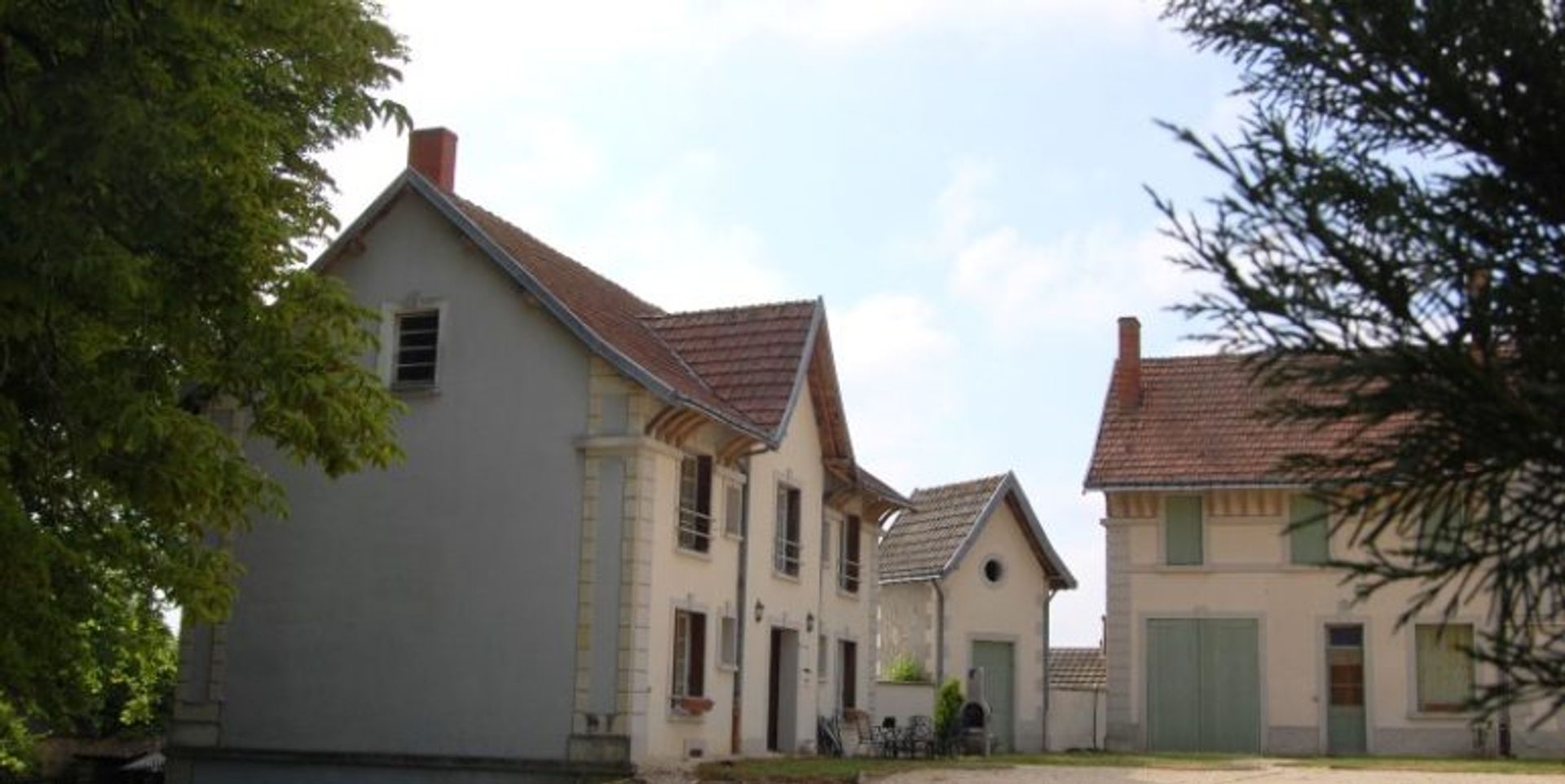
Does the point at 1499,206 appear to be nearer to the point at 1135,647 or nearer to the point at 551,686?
the point at 551,686

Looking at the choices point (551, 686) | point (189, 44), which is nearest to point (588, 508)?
point (551, 686)

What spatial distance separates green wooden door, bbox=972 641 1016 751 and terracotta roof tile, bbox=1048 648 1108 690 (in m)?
5.32

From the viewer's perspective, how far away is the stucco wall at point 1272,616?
31.4m

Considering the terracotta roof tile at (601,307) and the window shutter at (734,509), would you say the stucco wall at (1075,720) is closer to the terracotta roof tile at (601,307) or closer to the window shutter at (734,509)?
the window shutter at (734,509)

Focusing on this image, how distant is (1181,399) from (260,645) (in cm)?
1815

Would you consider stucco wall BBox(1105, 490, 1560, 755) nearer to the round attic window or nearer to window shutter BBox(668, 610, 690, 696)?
the round attic window

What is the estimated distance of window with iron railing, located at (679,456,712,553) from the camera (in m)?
24.1

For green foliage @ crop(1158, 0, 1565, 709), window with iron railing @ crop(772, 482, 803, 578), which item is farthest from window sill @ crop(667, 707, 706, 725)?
green foliage @ crop(1158, 0, 1565, 709)

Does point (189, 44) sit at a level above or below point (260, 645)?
above

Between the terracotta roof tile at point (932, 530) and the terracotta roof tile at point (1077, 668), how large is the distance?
18.7 ft

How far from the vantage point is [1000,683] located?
35375mm

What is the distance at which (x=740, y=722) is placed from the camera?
25203mm

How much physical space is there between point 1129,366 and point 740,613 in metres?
12.8

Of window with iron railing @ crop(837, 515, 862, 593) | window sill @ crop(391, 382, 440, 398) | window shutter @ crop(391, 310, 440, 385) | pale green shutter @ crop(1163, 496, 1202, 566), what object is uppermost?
window shutter @ crop(391, 310, 440, 385)
